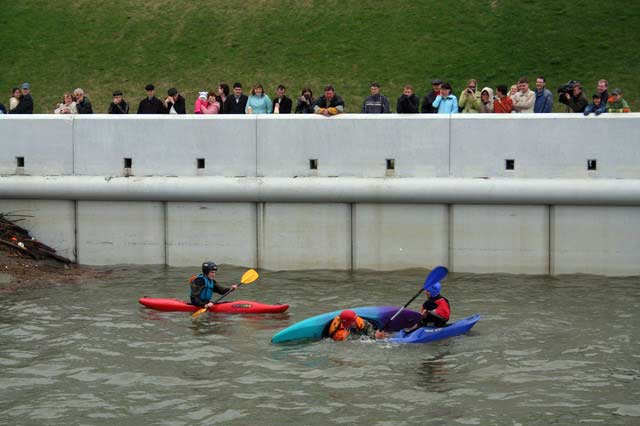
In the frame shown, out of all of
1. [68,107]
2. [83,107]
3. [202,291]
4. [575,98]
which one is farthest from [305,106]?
[575,98]

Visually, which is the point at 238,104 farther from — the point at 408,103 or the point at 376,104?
the point at 408,103

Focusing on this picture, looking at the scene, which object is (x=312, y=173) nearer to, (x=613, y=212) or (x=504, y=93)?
(x=504, y=93)

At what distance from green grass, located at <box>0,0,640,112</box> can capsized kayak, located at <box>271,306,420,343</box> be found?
10.4 meters

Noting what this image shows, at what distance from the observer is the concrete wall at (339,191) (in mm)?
15320

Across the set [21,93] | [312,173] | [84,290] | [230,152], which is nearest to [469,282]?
[312,173]

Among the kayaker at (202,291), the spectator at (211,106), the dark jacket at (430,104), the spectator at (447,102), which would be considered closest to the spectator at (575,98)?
the spectator at (447,102)

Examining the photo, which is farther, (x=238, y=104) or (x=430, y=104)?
(x=238, y=104)

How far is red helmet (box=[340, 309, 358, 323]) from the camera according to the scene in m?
12.5

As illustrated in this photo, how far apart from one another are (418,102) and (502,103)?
1.30 metres

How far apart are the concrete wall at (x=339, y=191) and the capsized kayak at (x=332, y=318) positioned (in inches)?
109

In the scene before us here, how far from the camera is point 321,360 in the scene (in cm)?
1194

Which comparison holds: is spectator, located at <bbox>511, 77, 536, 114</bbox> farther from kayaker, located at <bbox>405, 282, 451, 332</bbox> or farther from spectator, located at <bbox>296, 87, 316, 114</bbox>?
kayaker, located at <bbox>405, 282, 451, 332</bbox>

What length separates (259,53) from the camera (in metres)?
26.1

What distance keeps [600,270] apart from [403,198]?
306 centimetres
